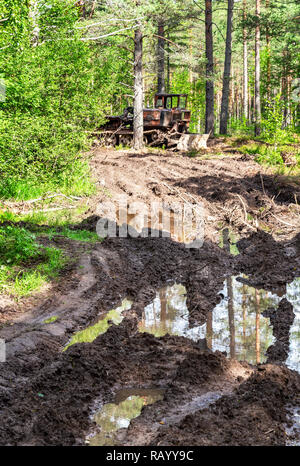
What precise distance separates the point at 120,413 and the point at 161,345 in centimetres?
148

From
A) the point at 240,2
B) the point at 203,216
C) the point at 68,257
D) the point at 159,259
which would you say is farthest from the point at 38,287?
the point at 240,2

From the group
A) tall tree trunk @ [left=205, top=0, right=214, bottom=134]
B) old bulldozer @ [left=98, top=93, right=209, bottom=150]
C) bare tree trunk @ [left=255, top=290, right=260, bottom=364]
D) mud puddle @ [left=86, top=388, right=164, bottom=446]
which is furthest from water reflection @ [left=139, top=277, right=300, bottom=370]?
tall tree trunk @ [left=205, top=0, right=214, bottom=134]

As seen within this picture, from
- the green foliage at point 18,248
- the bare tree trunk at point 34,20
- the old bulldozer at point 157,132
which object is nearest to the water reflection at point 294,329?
the green foliage at point 18,248

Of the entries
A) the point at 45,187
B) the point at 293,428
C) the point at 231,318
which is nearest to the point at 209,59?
the point at 45,187

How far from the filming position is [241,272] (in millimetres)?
9094

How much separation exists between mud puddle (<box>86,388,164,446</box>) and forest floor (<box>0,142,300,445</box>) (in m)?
0.02

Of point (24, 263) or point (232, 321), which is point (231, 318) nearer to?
point (232, 321)

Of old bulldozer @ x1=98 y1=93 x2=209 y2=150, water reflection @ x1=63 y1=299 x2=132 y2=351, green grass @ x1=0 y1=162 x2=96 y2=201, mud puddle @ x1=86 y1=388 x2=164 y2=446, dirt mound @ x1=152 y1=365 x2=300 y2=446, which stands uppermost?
old bulldozer @ x1=98 y1=93 x2=209 y2=150

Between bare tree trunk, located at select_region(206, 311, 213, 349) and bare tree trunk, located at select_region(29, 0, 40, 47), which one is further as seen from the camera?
bare tree trunk, located at select_region(29, 0, 40, 47)

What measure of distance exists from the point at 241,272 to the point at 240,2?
38795 mm

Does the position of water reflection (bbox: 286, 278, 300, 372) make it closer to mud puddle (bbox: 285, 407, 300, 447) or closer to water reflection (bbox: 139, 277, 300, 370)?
water reflection (bbox: 139, 277, 300, 370)

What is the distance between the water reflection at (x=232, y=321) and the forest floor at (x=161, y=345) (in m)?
0.03

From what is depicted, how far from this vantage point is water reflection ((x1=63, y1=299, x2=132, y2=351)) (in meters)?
6.27
